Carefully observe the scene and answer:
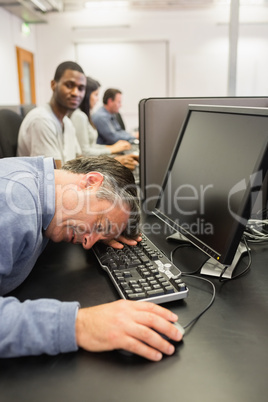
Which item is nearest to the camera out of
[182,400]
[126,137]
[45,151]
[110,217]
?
[182,400]

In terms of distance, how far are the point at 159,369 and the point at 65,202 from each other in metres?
0.40

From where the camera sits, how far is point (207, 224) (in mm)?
741

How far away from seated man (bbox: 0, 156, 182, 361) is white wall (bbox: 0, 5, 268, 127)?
17.9 ft

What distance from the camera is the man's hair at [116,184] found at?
77 cm

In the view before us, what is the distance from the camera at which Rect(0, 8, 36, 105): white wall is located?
5047 mm

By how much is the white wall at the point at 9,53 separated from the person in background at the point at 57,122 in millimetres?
3312

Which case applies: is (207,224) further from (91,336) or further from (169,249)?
(91,336)

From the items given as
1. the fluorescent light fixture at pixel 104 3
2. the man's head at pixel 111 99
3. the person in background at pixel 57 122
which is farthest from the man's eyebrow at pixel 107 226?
the fluorescent light fixture at pixel 104 3

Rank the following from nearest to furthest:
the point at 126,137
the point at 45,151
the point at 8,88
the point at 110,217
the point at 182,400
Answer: the point at 182,400 < the point at 110,217 < the point at 45,151 < the point at 126,137 < the point at 8,88

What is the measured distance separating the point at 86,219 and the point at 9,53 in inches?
211

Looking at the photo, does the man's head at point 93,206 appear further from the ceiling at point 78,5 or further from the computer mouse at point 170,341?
the ceiling at point 78,5

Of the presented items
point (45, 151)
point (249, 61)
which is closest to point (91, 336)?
point (45, 151)

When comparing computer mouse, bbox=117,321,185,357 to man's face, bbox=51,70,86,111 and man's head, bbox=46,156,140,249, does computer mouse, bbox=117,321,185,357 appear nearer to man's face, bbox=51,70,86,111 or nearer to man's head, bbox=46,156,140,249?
Answer: man's head, bbox=46,156,140,249

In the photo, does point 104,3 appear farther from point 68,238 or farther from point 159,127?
point 68,238
